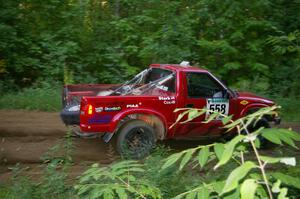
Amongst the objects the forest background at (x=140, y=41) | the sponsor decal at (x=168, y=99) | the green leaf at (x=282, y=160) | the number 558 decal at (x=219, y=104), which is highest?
the forest background at (x=140, y=41)

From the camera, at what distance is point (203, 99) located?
8.71 metres

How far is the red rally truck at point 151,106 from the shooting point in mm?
7957

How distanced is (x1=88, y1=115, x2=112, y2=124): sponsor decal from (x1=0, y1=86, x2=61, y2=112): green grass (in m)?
4.72

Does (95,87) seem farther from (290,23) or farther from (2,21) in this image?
(290,23)

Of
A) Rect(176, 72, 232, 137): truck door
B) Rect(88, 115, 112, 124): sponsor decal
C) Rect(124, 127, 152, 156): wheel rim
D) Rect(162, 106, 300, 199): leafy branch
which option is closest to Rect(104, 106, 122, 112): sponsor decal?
Rect(88, 115, 112, 124): sponsor decal

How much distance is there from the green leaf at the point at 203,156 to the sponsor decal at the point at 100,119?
20.3 ft

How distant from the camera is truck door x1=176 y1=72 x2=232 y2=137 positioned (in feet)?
28.4

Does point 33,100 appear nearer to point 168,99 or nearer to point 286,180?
point 168,99

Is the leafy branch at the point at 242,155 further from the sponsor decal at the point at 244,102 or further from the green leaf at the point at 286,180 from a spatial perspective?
the sponsor decal at the point at 244,102

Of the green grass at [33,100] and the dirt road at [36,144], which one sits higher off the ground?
the green grass at [33,100]

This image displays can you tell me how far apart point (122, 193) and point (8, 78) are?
1355 centimetres

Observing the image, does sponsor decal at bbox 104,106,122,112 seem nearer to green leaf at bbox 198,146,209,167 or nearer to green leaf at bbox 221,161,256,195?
green leaf at bbox 198,146,209,167

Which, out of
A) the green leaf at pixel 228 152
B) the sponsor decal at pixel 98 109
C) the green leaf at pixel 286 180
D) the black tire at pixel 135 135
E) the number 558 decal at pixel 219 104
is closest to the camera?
the green leaf at pixel 228 152

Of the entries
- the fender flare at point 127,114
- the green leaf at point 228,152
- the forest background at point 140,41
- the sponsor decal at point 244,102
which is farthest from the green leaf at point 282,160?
the forest background at point 140,41
